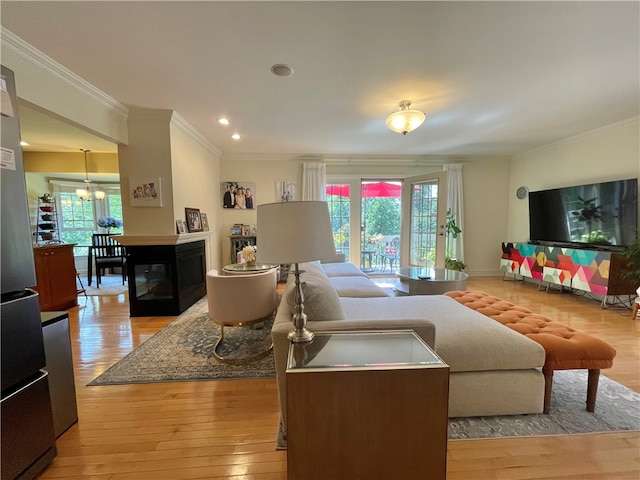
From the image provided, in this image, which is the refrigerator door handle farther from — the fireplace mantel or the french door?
the french door

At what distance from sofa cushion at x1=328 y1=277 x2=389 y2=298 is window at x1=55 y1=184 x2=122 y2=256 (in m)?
5.66

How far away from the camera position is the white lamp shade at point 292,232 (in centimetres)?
124

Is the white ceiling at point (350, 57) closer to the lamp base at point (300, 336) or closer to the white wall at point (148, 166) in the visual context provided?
the white wall at point (148, 166)

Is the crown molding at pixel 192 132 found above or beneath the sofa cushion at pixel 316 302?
above

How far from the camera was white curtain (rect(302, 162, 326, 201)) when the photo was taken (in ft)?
17.3

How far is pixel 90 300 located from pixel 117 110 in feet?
9.77

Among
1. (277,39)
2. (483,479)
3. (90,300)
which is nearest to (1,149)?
(277,39)

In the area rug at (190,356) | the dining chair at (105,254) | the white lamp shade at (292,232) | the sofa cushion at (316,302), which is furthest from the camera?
the dining chair at (105,254)

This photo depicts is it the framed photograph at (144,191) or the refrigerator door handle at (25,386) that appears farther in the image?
the framed photograph at (144,191)

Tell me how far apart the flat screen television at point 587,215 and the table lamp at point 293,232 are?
176 inches

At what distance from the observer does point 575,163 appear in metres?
4.25

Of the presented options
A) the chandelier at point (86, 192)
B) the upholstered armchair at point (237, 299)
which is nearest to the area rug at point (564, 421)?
the upholstered armchair at point (237, 299)

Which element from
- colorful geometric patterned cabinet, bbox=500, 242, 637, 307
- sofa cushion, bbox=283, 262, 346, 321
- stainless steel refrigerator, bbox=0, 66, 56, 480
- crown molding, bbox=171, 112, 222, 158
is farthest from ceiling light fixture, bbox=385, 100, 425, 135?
colorful geometric patterned cabinet, bbox=500, 242, 637, 307

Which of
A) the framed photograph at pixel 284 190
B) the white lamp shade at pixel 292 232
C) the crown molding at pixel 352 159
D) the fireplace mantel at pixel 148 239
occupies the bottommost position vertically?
the fireplace mantel at pixel 148 239
